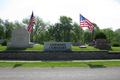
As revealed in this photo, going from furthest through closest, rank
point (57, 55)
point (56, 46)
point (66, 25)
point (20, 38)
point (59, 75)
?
1. point (66, 25)
2. point (20, 38)
3. point (56, 46)
4. point (57, 55)
5. point (59, 75)

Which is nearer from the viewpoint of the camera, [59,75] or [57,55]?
[59,75]

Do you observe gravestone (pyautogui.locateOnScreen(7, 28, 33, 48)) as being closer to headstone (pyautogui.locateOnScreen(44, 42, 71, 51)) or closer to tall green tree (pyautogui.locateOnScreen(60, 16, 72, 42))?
headstone (pyautogui.locateOnScreen(44, 42, 71, 51))

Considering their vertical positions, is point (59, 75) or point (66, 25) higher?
point (66, 25)

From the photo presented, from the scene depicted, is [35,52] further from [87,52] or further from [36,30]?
[36,30]

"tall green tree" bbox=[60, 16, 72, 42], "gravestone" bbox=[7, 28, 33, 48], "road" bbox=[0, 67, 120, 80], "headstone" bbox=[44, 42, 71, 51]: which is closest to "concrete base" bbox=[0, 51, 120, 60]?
"headstone" bbox=[44, 42, 71, 51]

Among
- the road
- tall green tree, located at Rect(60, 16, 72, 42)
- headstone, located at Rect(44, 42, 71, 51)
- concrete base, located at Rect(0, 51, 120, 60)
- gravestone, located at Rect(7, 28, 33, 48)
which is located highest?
tall green tree, located at Rect(60, 16, 72, 42)

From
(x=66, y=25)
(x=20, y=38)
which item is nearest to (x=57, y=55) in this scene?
(x=20, y=38)

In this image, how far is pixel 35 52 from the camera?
1222 centimetres

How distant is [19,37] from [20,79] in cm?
1196

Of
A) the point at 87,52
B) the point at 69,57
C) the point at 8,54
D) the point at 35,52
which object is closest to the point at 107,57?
the point at 87,52

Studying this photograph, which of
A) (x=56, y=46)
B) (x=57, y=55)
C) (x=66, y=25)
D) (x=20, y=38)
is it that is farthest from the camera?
(x=66, y=25)

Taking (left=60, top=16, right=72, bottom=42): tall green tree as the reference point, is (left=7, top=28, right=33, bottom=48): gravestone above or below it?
below

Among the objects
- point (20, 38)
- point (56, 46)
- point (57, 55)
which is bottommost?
point (57, 55)

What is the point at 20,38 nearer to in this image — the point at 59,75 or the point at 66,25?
the point at 59,75
